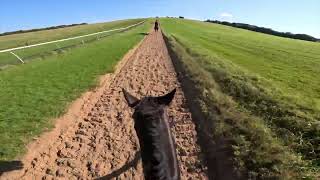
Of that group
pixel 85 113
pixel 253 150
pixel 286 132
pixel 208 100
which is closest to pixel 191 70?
pixel 208 100

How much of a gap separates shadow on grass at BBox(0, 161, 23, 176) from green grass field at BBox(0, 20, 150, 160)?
25 cm

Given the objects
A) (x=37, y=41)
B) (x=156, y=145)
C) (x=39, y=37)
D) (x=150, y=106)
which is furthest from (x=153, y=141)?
(x=39, y=37)

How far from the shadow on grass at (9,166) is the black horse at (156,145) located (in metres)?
4.94

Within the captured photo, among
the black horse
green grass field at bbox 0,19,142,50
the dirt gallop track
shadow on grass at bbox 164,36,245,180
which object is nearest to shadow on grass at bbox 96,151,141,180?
the dirt gallop track

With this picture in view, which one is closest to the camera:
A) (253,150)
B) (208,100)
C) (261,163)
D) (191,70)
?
(261,163)

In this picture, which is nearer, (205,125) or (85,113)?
(205,125)

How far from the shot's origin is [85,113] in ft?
42.9

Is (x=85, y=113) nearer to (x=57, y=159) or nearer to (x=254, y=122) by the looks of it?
(x=57, y=159)

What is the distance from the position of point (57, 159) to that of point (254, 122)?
4802mm

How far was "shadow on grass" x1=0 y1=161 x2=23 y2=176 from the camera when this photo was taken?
869 centimetres

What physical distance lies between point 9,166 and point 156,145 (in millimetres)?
5444

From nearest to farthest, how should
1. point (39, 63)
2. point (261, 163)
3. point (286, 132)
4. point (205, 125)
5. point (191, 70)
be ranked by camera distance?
point (261, 163) → point (286, 132) → point (205, 125) → point (191, 70) → point (39, 63)

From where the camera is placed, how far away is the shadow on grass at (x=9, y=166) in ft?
28.5

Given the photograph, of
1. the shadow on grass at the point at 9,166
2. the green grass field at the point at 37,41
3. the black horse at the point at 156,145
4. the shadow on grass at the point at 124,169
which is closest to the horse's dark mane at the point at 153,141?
the black horse at the point at 156,145
